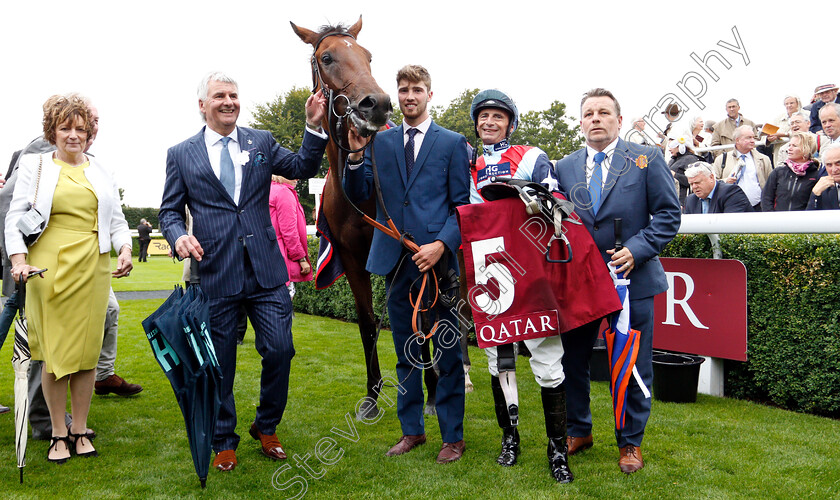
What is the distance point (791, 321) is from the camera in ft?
13.4

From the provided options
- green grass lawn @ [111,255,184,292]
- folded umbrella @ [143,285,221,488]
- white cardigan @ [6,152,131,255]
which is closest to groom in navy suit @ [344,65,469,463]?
folded umbrella @ [143,285,221,488]

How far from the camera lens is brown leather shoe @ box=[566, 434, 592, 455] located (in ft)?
11.0

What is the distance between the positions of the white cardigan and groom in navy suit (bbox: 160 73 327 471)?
574 millimetres

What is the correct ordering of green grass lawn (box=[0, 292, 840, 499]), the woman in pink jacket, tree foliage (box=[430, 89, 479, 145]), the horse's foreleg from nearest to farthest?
green grass lawn (box=[0, 292, 840, 499]) < the horse's foreleg < the woman in pink jacket < tree foliage (box=[430, 89, 479, 145])

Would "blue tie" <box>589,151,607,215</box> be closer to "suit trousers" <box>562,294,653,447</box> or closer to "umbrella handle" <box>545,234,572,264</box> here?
"umbrella handle" <box>545,234,572,264</box>

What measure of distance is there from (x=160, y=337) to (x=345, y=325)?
6231mm

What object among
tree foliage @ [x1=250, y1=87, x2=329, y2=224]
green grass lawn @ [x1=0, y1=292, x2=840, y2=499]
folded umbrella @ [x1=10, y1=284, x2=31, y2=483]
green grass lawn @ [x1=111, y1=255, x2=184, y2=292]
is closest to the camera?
green grass lawn @ [x1=0, y1=292, x2=840, y2=499]

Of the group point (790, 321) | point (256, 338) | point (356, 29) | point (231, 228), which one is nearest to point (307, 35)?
point (356, 29)

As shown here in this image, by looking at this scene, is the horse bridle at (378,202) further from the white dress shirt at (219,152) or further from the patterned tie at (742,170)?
the patterned tie at (742,170)

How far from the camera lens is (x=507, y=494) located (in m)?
2.82

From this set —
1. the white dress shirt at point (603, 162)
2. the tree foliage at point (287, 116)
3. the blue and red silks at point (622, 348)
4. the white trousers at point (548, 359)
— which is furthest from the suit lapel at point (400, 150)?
the tree foliage at point (287, 116)

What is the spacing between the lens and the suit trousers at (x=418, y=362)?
334cm

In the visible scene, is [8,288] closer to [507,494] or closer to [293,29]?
[293,29]

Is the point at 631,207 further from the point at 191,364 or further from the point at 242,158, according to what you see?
the point at 191,364
